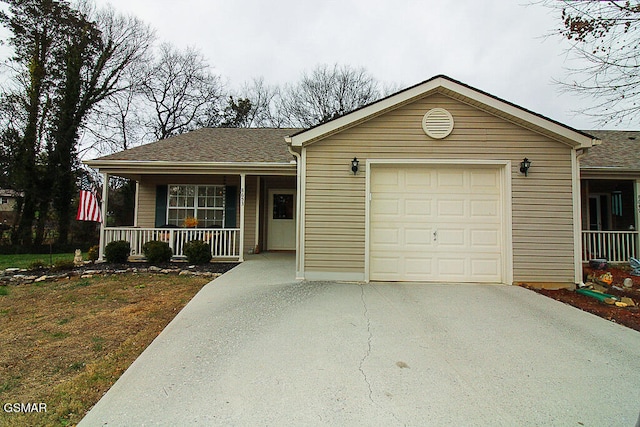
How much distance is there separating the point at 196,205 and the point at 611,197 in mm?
13322

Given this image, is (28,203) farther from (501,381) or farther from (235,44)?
(501,381)

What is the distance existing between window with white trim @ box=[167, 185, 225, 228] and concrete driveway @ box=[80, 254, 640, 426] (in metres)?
5.64

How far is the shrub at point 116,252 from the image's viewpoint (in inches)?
340

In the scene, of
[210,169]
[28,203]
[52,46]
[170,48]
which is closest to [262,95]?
[170,48]

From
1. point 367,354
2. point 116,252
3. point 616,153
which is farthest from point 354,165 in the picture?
point 616,153

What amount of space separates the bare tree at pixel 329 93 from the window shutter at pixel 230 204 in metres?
14.7

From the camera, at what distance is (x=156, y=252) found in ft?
27.7

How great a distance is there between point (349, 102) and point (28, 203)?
19.1m

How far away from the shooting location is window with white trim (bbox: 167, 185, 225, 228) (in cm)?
1055

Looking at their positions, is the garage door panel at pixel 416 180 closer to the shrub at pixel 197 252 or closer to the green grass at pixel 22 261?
the shrub at pixel 197 252

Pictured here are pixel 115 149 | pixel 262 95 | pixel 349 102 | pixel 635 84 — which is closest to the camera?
pixel 635 84

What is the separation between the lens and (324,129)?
631 cm

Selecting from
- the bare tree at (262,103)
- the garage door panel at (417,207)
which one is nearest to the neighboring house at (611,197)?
the garage door panel at (417,207)

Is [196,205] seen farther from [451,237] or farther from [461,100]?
[461,100]
